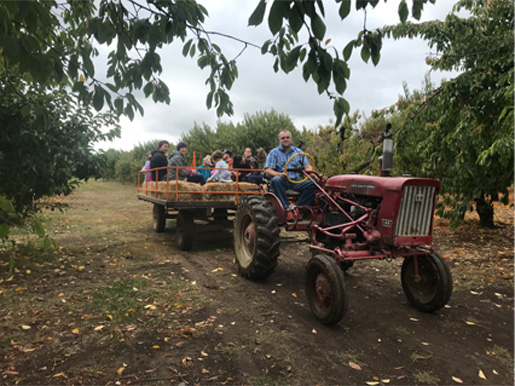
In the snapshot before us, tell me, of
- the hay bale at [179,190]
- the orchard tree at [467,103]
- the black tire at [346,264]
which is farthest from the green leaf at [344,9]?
the orchard tree at [467,103]

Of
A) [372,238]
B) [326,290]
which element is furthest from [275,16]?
[372,238]

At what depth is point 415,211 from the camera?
3.71m

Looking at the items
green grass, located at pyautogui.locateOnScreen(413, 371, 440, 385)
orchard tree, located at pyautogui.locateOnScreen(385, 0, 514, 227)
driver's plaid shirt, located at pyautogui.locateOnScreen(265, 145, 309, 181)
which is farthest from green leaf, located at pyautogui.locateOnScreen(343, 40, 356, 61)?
orchard tree, located at pyautogui.locateOnScreen(385, 0, 514, 227)

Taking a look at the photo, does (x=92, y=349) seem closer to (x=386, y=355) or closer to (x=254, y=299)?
(x=254, y=299)

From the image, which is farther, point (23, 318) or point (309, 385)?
point (23, 318)

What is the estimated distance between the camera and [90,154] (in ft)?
18.5

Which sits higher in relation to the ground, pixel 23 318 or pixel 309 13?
pixel 309 13

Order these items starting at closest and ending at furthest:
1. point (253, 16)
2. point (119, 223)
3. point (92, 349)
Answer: point (253, 16), point (92, 349), point (119, 223)

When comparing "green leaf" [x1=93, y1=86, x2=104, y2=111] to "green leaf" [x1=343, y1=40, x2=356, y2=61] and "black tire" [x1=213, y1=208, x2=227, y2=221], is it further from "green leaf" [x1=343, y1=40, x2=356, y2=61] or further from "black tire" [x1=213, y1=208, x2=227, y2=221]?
"black tire" [x1=213, y1=208, x2=227, y2=221]

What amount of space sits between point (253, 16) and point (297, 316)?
3.08 m

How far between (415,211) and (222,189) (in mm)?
3808

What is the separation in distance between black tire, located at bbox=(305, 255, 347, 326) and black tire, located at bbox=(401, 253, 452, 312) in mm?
1072

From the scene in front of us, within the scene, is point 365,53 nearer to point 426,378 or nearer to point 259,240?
point 426,378

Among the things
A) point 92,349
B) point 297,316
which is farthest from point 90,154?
point 297,316
